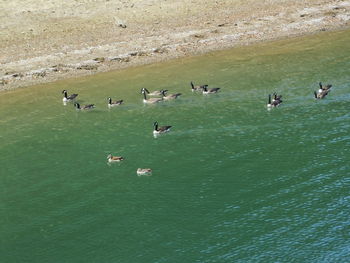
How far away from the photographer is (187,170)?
3766 centimetres

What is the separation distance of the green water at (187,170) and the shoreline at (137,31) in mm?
5627

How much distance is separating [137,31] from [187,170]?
37196mm

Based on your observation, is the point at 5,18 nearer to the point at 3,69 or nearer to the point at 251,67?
the point at 3,69

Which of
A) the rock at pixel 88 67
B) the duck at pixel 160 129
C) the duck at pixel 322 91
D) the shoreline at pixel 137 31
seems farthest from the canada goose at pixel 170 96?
the rock at pixel 88 67

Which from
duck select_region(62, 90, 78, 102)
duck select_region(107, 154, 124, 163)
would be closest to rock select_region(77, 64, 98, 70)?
duck select_region(62, 90, 78, 102)

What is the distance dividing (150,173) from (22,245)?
9643mm

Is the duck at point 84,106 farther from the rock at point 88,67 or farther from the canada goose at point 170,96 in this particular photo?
the rock at point 88,67

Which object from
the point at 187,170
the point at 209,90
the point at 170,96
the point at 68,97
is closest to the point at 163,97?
the point at 170,96

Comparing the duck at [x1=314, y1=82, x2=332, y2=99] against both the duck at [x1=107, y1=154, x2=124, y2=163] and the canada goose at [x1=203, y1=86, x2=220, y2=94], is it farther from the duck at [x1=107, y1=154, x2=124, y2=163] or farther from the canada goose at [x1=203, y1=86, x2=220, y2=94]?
the duck at [x1=107, y1=154, x2=124, y2=163]

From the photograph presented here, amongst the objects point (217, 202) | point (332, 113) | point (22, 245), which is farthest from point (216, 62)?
point (22, 245)

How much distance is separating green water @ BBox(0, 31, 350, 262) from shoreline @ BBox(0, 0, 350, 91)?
5627 mm

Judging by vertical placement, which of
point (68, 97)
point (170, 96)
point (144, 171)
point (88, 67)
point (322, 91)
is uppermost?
point (88, 67)

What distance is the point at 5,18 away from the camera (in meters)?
73.5

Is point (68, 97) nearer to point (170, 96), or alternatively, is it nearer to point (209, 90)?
point (170, 96)
